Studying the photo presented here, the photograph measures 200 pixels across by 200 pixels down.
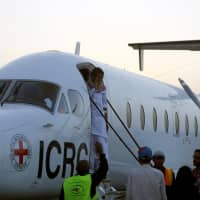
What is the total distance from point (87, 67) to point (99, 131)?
1.75m

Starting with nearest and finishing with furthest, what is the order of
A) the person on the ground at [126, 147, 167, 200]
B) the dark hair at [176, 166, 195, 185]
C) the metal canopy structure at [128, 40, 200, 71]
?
the person on the ground at [126, 147, 167, 200], the dark hair at [176, 166, 195, 185], the metal canopy structure at [128, 40, 200, 71]

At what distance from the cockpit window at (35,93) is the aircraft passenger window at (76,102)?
0.31 m

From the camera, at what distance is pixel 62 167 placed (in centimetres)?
1002

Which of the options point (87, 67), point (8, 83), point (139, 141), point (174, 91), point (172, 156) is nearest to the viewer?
point (8, 83)

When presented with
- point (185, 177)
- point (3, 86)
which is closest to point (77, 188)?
point (185, 177)

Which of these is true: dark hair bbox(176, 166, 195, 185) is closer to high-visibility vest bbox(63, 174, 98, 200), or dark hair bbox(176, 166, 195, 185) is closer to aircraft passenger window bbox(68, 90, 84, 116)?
high-visibility vest bbox(63, 174, 98, 200)

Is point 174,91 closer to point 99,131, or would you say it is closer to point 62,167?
point 99,131

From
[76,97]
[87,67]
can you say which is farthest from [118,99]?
[76,97]

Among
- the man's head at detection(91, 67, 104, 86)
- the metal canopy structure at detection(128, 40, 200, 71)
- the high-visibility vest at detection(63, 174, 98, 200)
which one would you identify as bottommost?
the high-visibility vest at detection(63, 174, 98, 200)

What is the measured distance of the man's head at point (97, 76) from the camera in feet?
36.4

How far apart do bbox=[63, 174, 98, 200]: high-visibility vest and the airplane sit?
1.26 m

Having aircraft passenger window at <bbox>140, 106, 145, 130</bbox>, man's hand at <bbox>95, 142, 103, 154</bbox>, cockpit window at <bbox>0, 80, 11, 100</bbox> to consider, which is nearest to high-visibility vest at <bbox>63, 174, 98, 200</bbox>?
man's hand at <bbox>95, 142, 103, 154</bbox>

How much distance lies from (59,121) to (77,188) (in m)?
2.45

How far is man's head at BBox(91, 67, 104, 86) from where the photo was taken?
36.4 ft
